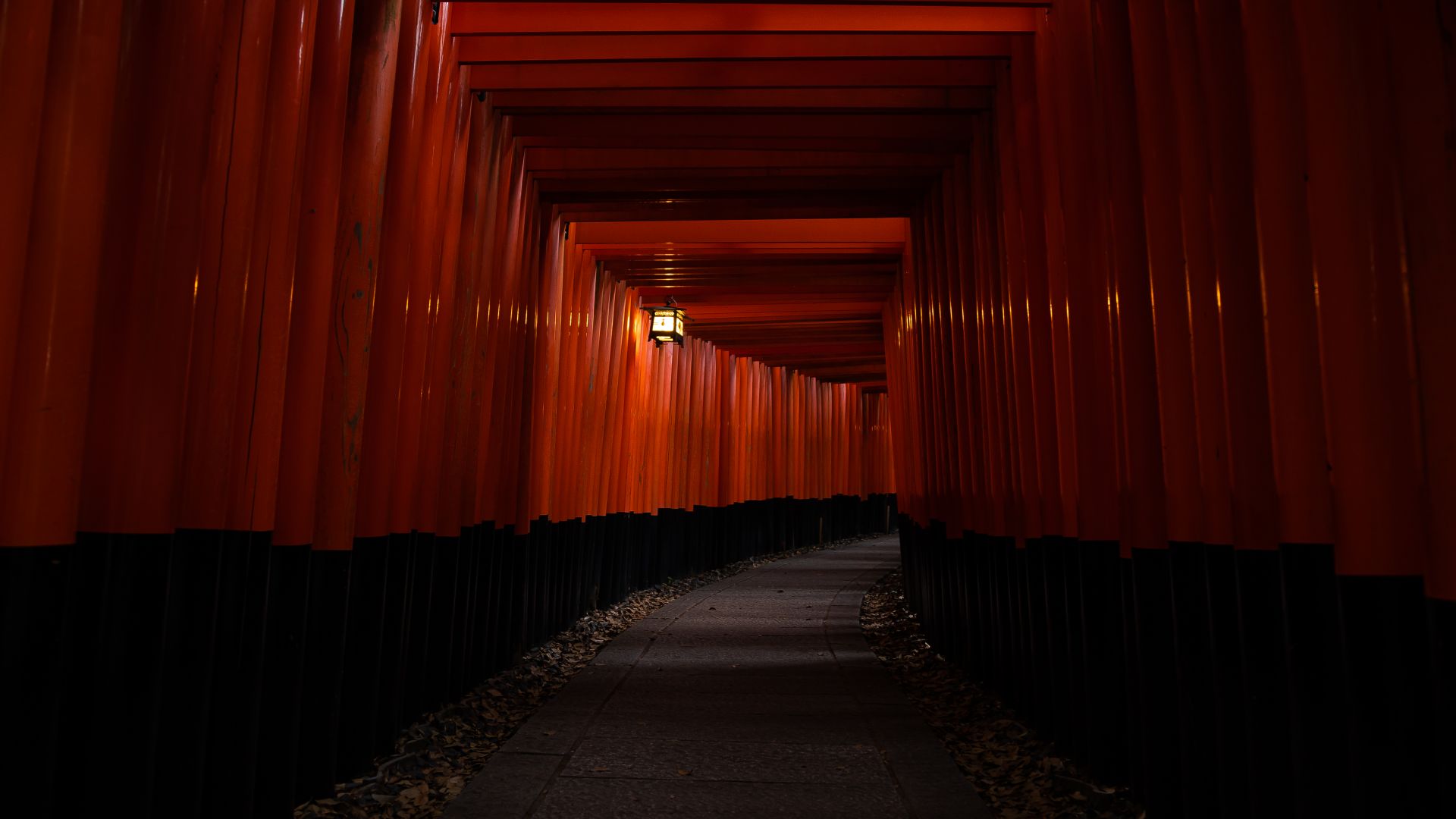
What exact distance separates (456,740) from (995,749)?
3.00 m

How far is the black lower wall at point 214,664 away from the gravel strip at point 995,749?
118 inches

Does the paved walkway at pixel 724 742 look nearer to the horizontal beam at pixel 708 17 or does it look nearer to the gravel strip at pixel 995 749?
the gravel strip at pixel 995 749

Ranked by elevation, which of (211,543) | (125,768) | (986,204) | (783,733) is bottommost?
(783,733)

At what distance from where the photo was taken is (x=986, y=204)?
23.2ft

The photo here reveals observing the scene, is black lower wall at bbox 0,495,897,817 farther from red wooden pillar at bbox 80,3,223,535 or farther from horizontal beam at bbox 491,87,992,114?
horizontal beam at bbox 491,87,992,114

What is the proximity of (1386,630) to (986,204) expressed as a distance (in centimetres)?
475

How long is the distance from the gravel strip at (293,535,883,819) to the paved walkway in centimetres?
20

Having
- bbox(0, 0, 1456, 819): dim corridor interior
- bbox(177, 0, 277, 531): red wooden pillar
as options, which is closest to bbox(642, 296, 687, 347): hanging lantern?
bbox(0, 0, 1456, 819): dim corridor interior

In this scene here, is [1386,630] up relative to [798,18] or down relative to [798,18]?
down

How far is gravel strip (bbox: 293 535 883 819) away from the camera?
445 cm

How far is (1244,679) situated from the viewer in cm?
338

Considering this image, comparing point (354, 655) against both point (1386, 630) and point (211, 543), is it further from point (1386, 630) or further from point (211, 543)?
point (1386, 630)

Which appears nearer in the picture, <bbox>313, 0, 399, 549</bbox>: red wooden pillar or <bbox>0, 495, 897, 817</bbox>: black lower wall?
<bbox>0, 495, 897, 817</bbox>: black lower wall

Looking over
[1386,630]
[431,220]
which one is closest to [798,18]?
[431,220]
